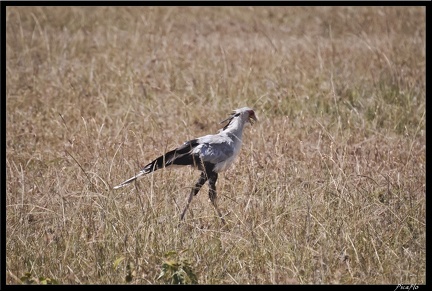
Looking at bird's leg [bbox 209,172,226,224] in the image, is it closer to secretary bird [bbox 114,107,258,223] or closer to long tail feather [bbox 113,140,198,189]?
secretary bird [bbox 114,107,258,223]

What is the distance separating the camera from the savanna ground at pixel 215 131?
4.29m

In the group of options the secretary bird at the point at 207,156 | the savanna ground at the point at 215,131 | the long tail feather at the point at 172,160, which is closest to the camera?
the savanna ground at the point at 215,131

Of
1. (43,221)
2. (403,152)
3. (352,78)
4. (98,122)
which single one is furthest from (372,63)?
(43,221)

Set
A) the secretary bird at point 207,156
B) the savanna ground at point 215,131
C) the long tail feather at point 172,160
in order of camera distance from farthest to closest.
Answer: the secretary bird at point 207,156, the long tail feather at point 172,160, the savanna ground at point 215,131

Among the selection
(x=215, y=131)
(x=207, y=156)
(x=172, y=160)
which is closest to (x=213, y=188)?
(x=207, y=156)

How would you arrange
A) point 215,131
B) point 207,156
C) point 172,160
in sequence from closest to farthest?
point 172,160 < point 207,156 < point 215,131

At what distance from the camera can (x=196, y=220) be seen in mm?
4938

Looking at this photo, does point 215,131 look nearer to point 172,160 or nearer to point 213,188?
point 213,188

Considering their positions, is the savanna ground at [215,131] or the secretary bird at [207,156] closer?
the savanna ground at [215,131]

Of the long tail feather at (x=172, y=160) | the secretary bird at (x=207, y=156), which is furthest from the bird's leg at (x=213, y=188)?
the long tail feather at (x=172, y=160)

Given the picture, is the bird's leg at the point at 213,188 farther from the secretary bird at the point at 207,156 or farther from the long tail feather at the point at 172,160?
the long tail feather at the point at 172,160

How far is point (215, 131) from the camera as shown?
6867mm

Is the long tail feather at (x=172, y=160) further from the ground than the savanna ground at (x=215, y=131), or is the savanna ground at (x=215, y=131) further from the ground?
the long tail feather at (x=172, y=160)

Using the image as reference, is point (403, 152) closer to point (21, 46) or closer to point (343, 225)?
point (343, 225)
